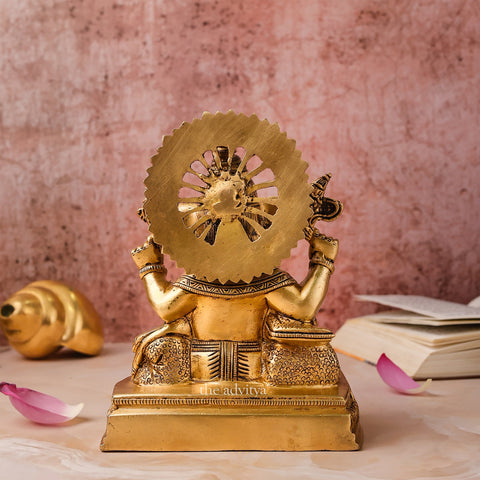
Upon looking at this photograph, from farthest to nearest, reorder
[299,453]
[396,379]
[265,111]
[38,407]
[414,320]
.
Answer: [265,111]
[414,320]
[396,379]
[38,407]
[299,453]

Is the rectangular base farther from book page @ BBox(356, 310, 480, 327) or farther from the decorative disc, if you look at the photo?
book page @ BBox(356, 310, 480, 327)

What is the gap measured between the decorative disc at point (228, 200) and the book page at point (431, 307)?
1.58 ft

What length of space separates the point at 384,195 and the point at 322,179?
2.15 ft

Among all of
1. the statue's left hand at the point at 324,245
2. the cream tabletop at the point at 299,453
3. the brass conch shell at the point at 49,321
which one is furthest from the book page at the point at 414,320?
the brass conch shell at the point at 49,321

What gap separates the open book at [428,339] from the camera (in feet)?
3.83

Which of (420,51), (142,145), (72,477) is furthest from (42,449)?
(420,51)

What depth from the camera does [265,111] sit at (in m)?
1.51

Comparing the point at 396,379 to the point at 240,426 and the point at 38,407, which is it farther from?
the point at 38,407

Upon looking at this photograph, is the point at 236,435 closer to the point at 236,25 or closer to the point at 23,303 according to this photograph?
the point at 23,303

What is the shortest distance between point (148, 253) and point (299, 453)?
1.13 ft

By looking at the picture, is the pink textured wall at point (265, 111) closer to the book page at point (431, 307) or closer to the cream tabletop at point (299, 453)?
the book page at point (431, 307)

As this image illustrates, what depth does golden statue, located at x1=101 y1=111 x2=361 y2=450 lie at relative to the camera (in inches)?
31.1

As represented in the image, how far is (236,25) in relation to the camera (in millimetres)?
1500

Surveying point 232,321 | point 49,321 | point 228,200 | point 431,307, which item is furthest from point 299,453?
point 49,321
